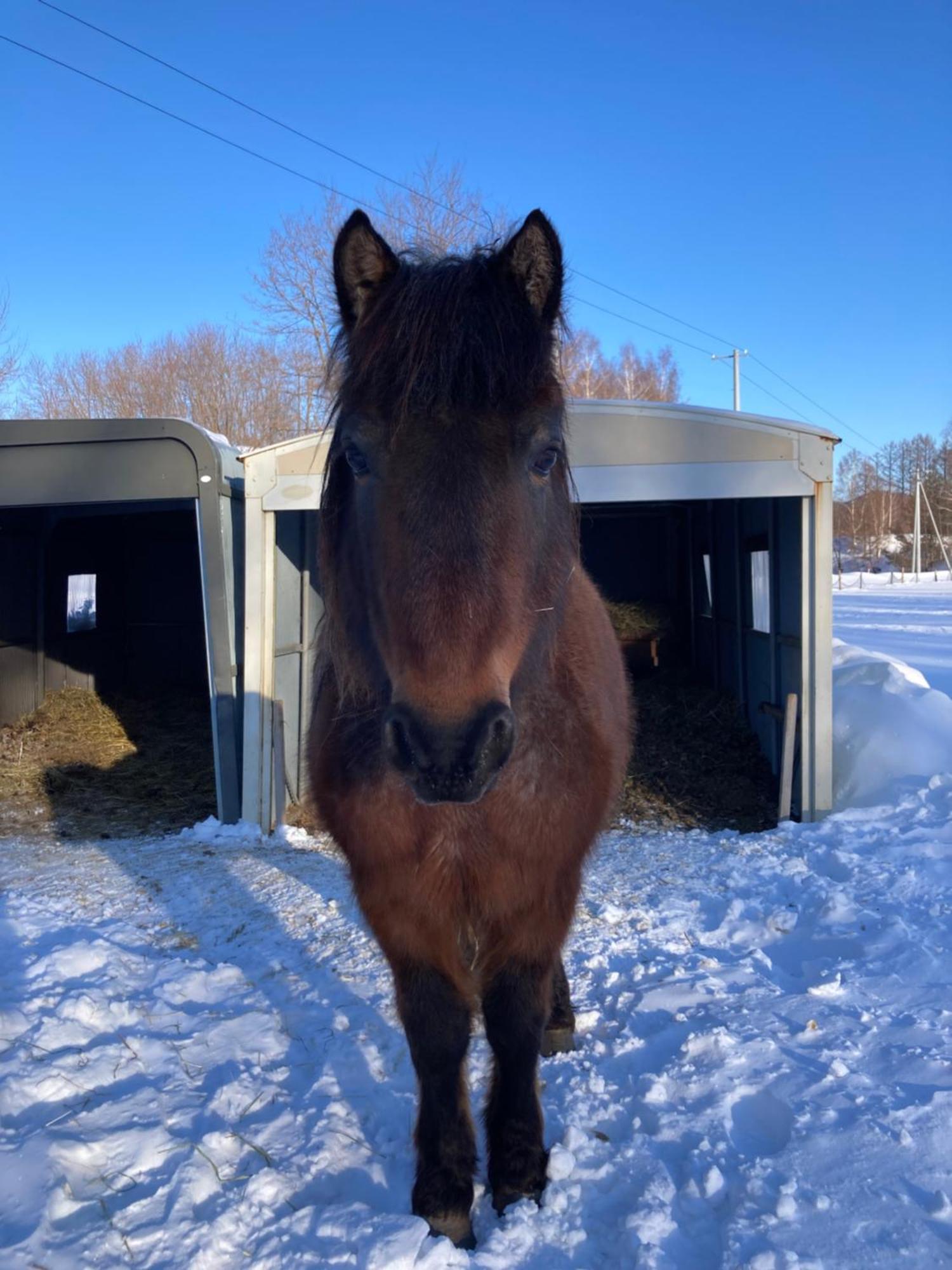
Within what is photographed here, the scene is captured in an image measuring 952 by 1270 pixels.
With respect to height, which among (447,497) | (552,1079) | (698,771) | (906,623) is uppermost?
(447,497)

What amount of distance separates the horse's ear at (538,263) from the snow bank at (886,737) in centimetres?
547

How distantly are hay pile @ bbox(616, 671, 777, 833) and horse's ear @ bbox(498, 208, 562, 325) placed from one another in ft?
15.1

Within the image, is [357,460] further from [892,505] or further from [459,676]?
[892,505]

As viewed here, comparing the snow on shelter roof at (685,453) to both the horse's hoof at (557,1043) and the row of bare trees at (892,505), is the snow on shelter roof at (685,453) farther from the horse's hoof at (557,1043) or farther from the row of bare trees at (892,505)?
the row of bare trees at (892,505)

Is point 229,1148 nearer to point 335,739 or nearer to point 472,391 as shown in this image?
point 335,739

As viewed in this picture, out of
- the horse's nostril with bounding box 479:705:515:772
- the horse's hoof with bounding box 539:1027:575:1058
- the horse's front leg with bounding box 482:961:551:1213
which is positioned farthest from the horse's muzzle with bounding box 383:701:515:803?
the horse's hoof with bounding box 539:1027:575:1058

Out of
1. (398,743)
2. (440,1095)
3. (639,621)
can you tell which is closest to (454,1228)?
(440,1095)

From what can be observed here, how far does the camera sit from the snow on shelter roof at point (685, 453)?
600 centimetres

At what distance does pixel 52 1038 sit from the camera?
3221 millimetres

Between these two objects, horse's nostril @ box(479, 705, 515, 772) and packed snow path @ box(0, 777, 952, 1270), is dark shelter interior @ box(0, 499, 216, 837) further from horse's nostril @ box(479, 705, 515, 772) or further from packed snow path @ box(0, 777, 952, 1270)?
horse's nostril @ box(479, 705, 515, 772)

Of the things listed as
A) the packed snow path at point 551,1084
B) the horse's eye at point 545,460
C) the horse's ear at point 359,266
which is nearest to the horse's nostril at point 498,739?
the horse's eye at point 545,460

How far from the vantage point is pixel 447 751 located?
1.56m

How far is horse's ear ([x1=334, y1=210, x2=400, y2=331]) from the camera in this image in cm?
214

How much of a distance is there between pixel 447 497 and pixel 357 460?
15.2 inches
